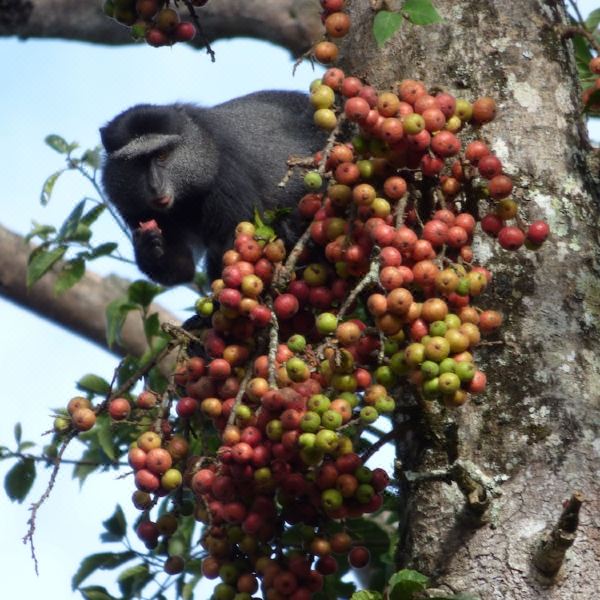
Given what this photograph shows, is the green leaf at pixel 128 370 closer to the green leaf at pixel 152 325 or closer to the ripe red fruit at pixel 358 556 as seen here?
the green leaf at pixel 152 325

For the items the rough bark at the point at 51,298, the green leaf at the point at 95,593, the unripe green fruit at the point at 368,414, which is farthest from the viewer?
the rough bark at the point at 51,298

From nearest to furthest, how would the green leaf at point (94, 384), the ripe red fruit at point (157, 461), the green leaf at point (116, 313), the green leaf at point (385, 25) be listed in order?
the green leaf at point (385, 25) < the ripe red fruit at point (157, 461) < the green leaf at point (94, 384) < the green leaf at point (116, 313)

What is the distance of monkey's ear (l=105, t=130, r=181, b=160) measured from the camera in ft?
17.1

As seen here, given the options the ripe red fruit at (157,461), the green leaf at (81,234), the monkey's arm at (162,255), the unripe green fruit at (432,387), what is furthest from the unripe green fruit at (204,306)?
the monkey's arm at (162,255)

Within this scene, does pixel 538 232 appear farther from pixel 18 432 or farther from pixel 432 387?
pixel 18 432

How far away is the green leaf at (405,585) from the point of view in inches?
88.3

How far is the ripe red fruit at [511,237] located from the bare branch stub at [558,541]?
0.56m

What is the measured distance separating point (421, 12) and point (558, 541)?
1.20 meters

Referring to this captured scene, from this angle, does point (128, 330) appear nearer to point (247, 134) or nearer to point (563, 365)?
point (247, 134)

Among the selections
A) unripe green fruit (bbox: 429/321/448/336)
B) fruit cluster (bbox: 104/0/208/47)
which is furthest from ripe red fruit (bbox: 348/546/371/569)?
fruit cluster (bbox: 104/0/208/47)

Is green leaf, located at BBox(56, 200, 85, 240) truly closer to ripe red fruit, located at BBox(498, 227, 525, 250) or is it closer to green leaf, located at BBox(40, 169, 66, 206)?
green leaf, located at BBox(40, 169, 66, 206)

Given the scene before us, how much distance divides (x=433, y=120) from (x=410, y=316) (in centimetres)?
44

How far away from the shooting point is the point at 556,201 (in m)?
2.88

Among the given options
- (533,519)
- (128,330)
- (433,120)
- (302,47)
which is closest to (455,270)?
(433,120)
